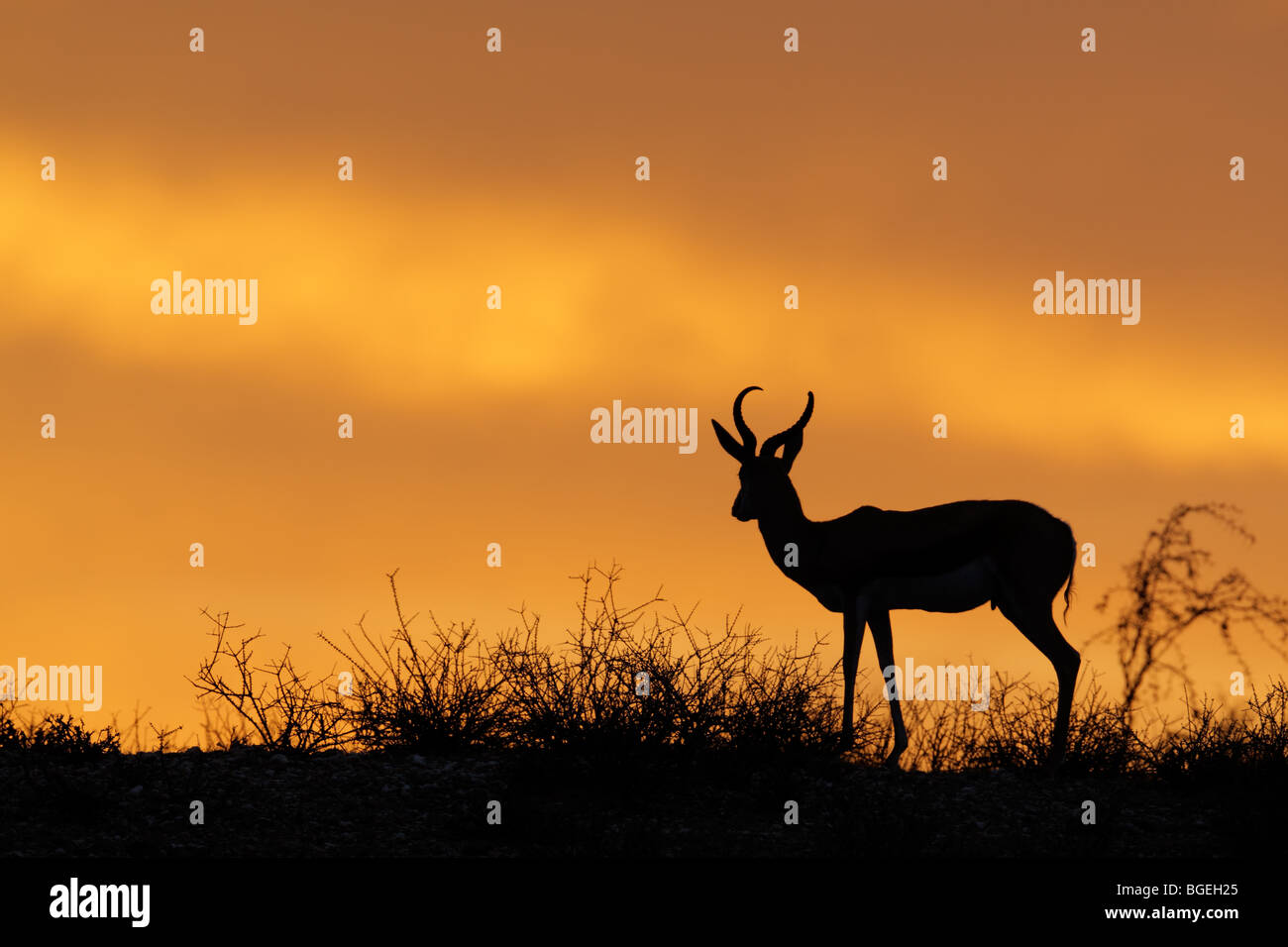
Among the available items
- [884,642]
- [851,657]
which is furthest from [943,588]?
[851,657]

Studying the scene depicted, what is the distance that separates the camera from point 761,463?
1609cm

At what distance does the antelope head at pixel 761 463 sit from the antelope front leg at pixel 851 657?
1393 millimetres

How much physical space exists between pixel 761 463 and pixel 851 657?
7.35 feet

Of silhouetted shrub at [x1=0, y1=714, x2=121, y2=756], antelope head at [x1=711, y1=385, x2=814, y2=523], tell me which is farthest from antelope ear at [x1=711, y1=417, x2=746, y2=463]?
silhouetted shrub at [x1=0, y1=714, x2=121, y2=756]

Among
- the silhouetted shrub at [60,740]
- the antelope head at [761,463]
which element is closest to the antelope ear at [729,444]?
the antelope head at [761,463]

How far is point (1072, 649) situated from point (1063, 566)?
90cm

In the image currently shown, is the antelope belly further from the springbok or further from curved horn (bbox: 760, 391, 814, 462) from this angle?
curved horn (bbox: 760, 391, 814, 462)

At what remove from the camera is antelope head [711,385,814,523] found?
16.0 metres

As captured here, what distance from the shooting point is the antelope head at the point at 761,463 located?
52.4ft

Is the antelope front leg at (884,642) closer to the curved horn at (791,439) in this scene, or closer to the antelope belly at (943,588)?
the antelope belly at (943,588)

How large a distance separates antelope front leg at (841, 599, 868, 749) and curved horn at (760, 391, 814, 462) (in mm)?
1704
